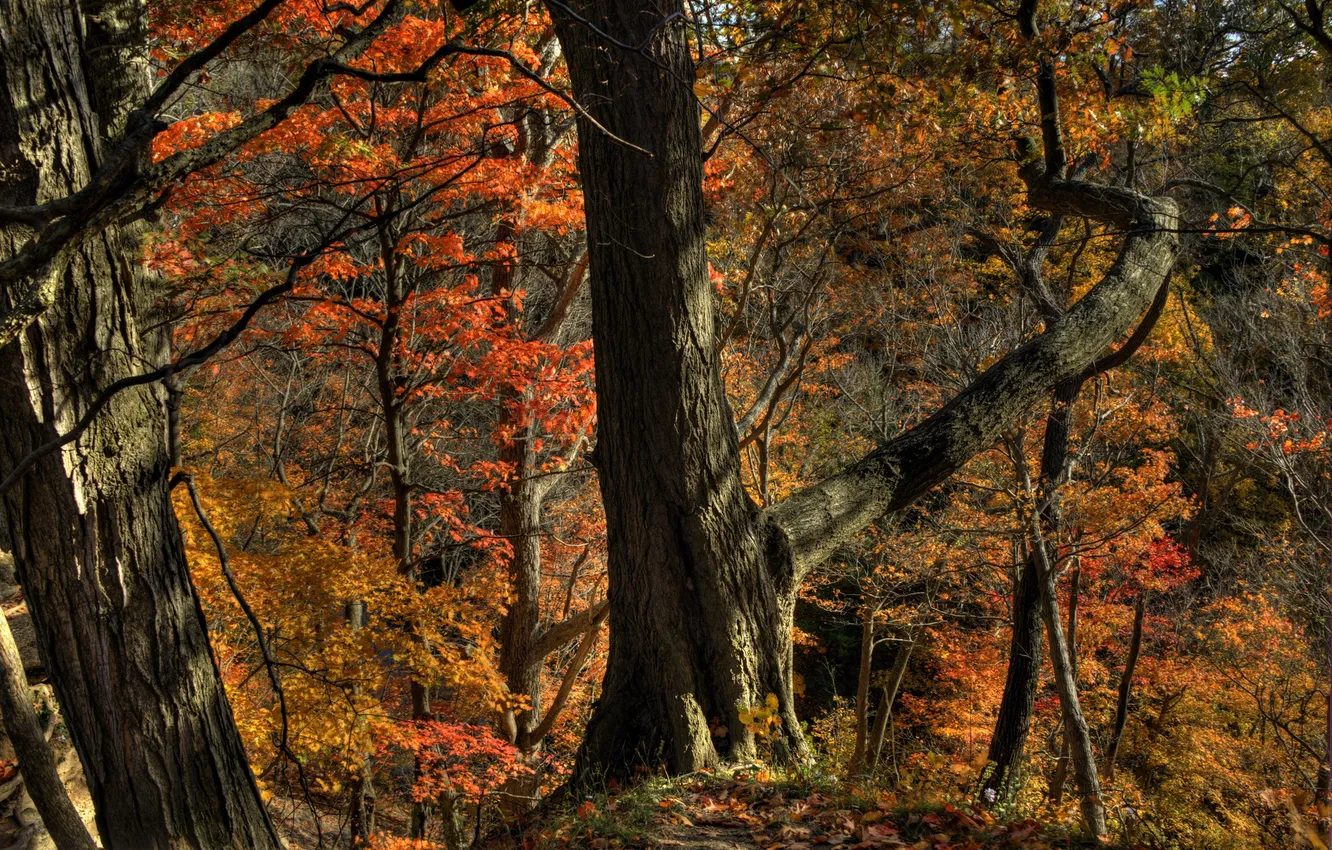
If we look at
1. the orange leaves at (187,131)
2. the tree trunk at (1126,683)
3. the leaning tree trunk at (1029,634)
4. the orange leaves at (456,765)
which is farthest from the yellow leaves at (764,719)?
the tree trunk at (1126,683)

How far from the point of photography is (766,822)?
3.36 metres

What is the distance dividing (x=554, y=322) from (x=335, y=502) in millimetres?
7125

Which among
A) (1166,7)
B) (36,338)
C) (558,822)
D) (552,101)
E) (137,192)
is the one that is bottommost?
(558,822)

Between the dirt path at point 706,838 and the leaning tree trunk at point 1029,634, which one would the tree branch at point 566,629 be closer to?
the leaning tree trunk at point 1029,634

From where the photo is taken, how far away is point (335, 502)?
15.0 m

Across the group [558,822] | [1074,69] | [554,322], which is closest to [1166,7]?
[1074,69]

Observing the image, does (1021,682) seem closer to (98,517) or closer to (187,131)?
(98,517)

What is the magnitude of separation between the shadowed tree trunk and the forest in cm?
2

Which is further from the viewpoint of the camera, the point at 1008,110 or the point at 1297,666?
the point at 1297,666

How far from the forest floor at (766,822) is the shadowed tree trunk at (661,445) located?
1.01 feet

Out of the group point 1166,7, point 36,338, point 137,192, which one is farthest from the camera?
point 1166,7

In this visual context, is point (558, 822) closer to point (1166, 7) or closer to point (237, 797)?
point (237, 797)

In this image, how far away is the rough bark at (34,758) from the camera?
3803mm

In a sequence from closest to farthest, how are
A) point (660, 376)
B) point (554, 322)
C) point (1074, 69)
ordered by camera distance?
point (660, 376) < point (1074, 69) < point (554, 322)
